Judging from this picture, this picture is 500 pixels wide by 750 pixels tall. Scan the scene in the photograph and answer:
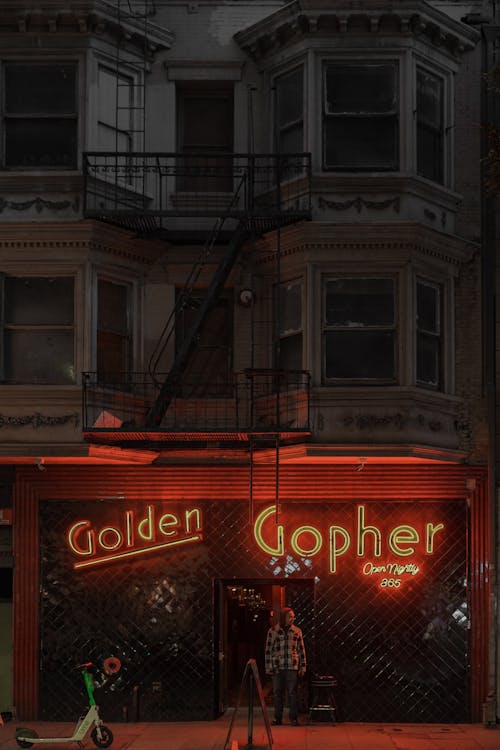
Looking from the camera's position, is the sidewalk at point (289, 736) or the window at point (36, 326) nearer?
the sidewalk at point (289, 736)

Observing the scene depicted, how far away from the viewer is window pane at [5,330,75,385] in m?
21.4

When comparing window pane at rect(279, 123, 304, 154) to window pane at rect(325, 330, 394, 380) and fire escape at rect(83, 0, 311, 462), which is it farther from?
window pane at rect(325, 330, 394, 380)

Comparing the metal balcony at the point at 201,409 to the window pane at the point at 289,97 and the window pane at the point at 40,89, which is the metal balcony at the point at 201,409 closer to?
the window pane at the point at 289,97

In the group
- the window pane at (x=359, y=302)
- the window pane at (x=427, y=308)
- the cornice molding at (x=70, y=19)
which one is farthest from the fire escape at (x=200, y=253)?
the window pane at (x=427, y=308)

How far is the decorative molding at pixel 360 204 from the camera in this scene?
21266 mm

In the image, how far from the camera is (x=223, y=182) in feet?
73.3

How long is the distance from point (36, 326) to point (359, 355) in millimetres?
5233

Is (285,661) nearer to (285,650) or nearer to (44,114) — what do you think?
(285,650)

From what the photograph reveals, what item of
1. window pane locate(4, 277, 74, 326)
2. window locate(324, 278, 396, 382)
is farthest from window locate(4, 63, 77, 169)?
window locate(324, 278, 396, 382)

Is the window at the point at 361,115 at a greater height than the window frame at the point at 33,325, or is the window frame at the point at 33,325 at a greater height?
the window at the point at 361,115

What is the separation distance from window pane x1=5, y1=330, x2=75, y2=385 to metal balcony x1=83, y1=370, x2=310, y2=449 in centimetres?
64

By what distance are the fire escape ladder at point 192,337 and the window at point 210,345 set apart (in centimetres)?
91

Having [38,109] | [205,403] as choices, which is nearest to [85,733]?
[205,403]

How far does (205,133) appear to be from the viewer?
74.7ft
